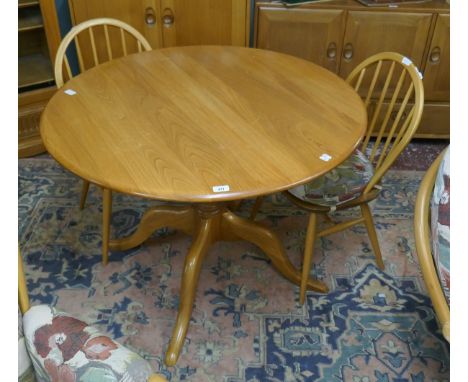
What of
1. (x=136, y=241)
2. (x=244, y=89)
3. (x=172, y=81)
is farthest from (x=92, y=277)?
(x=244, y=89)

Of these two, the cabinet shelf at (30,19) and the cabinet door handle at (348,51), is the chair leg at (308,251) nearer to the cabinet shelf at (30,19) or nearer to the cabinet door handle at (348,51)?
the cabinet door handle at (348,51)

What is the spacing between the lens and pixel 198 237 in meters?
1.76

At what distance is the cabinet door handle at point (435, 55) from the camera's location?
2.48 meters

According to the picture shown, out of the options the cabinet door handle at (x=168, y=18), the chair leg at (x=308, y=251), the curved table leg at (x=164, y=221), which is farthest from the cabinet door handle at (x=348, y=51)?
the curved table leg at (x=164, y=221)

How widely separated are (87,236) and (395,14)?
1843 millimetres

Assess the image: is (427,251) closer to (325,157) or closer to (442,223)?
(442,223)

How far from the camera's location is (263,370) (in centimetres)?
160

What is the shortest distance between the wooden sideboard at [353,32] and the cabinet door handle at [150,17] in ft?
1.72

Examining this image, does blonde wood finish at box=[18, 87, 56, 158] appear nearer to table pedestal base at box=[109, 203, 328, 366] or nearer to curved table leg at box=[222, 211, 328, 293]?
table pedestal base at box=[109, 203, 328, 366]

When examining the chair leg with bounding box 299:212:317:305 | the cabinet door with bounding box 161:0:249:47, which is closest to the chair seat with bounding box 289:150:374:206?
the chair leg with bounding box 299:212:317:305

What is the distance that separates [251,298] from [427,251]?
90 centimetres

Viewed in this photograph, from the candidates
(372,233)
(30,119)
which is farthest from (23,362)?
(30,119)

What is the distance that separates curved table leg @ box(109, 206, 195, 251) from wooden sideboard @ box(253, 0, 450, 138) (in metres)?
1.10
